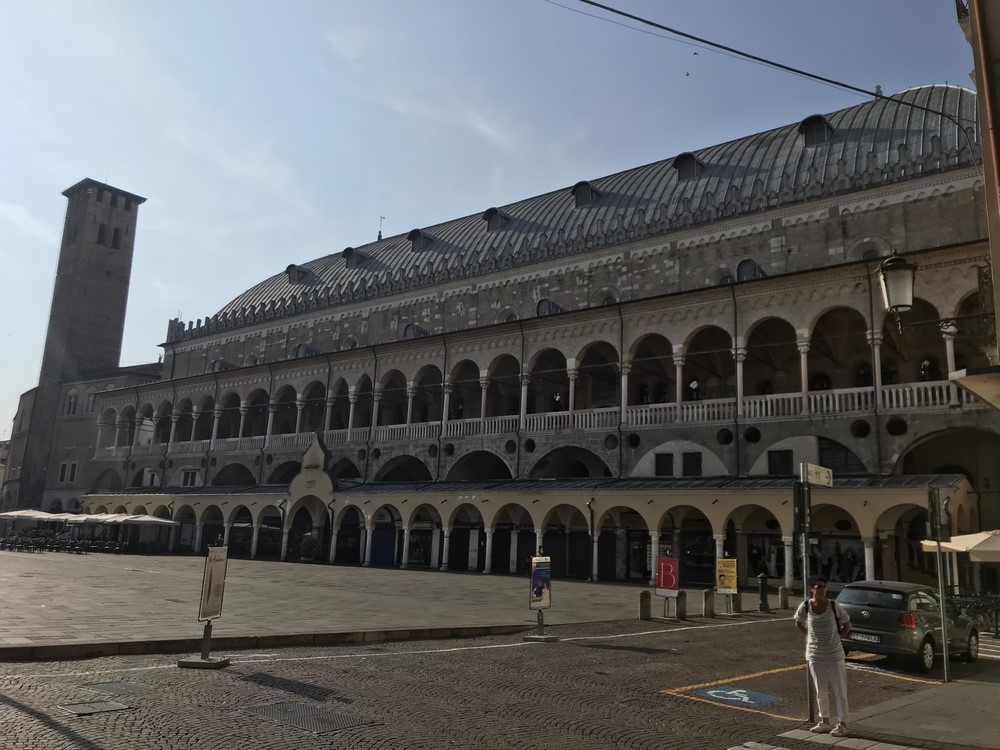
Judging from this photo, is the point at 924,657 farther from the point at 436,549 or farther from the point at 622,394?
the point at 436,549

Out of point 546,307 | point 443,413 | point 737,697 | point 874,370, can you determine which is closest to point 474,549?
point 443,413

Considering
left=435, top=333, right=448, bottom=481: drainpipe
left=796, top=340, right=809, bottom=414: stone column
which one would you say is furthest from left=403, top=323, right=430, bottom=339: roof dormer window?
left=796, top=340, right=809, bottom=414: stone column

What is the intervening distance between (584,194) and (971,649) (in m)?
34.5

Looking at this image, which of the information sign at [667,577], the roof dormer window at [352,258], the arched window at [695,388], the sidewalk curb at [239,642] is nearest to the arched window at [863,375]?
the arched window at [695,388]

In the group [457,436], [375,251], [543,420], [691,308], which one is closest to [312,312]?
[375,251]

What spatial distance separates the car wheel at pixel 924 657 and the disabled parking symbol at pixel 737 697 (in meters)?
3.87

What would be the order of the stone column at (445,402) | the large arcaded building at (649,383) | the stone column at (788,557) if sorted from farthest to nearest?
the stone column at (445,402)
the large arcaded building at (649,383)
the stone column at (788,557)

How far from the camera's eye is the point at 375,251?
5653 cm

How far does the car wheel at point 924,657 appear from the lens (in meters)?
12.3

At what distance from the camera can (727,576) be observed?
20.0 metres

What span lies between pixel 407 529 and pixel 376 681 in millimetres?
26503

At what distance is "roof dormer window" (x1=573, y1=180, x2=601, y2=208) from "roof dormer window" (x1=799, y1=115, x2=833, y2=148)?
37.5ft

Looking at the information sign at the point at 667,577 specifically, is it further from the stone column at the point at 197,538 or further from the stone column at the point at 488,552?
the stone column at the point at 197,538

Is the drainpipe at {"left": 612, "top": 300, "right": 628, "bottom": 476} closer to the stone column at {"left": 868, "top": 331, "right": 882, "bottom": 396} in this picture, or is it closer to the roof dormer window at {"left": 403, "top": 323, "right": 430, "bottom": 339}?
the stone column at {"left": 868, "top": 331, "right": 882, "bottom": 396}
